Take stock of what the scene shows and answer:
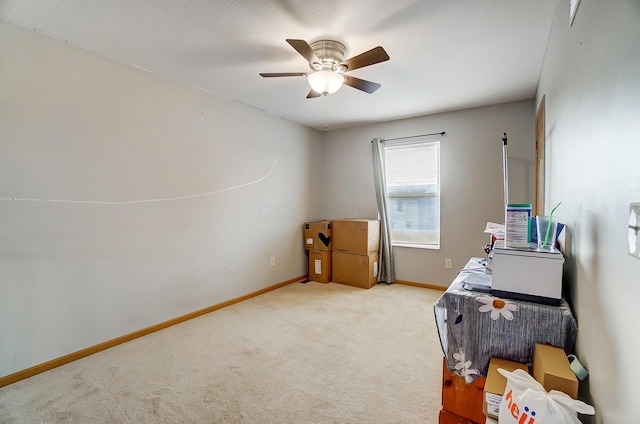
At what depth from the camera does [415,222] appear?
4.07 metres

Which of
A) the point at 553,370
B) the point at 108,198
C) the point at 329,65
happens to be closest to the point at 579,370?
the point at 553,370

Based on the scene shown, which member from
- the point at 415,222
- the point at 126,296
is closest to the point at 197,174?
the point at 126,296

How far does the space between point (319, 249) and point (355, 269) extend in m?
0.61

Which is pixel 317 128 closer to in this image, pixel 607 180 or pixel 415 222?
pixel 415 222

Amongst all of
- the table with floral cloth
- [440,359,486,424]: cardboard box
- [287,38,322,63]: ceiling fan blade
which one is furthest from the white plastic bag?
[287,38,322,63]: ceiling fan blade

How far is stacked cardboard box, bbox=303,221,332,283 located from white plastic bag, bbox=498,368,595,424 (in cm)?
328

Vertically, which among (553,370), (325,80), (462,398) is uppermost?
(325,80)

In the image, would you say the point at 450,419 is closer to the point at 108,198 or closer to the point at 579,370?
Answer: the point at 579,370

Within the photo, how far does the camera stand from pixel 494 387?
1082 mm

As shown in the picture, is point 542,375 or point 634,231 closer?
point 634,231

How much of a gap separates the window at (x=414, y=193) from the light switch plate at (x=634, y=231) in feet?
11.1

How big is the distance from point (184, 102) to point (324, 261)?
2634 millimetres

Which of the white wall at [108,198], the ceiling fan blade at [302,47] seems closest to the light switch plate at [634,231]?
the ceiling fan blade at [302,47]

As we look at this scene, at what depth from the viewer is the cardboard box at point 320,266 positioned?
4223 mm
